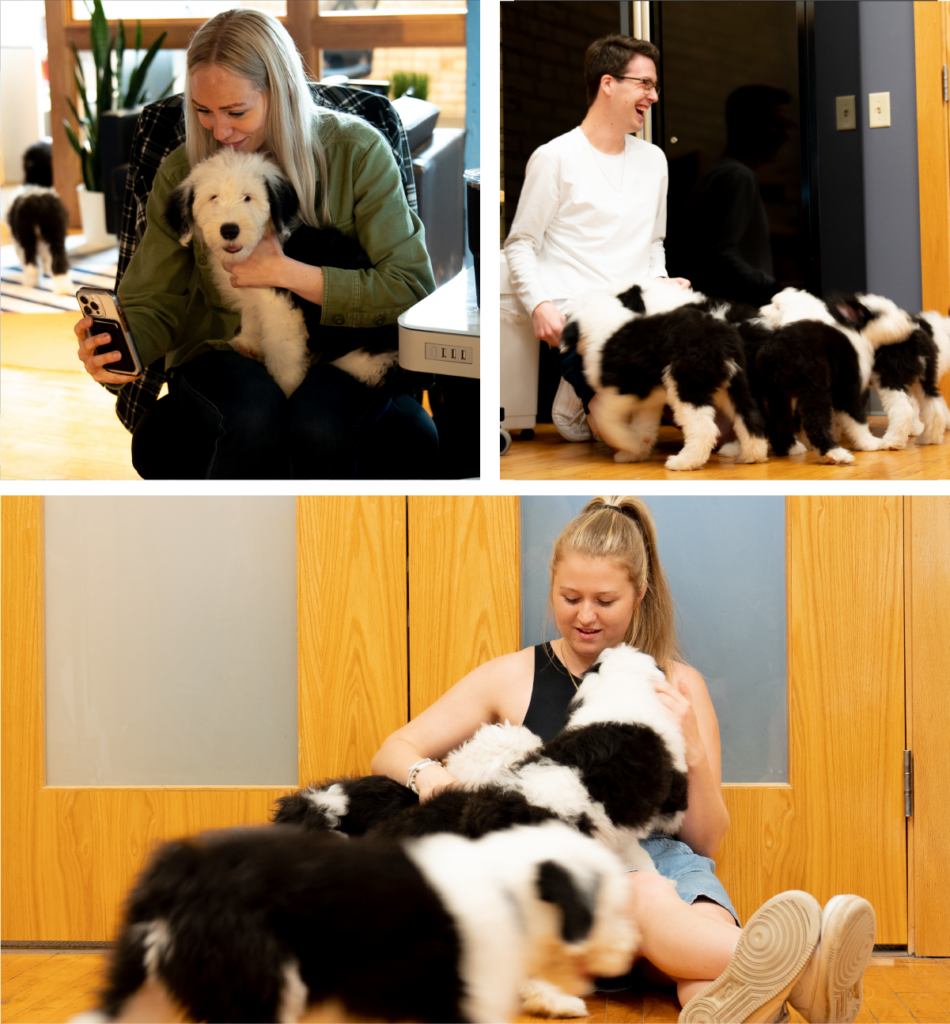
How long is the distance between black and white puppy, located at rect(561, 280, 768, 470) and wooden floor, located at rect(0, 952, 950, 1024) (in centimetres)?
91

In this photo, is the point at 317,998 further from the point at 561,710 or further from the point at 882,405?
the point at 882,405

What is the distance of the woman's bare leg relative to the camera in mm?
1280

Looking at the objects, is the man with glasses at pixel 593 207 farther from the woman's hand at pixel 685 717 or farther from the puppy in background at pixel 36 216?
the puppy in background at pixel 36 216

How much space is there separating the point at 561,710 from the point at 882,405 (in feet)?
2.68

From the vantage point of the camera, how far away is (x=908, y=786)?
1.77m

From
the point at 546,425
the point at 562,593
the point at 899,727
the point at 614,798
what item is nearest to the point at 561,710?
the point at 562,593

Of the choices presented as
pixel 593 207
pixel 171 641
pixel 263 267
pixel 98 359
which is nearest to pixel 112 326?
pixel 98 359

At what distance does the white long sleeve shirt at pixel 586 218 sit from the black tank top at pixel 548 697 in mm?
680

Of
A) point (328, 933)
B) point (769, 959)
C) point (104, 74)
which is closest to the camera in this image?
point (328, 933)

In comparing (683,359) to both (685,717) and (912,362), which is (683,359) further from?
(685,717)

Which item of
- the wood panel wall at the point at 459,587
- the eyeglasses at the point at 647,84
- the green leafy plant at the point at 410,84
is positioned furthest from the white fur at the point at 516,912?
the eyeglasses at the point at 647,84

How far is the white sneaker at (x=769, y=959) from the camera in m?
1.15

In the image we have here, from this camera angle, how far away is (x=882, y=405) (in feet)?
5.64

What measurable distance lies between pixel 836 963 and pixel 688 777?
299 millimetres
